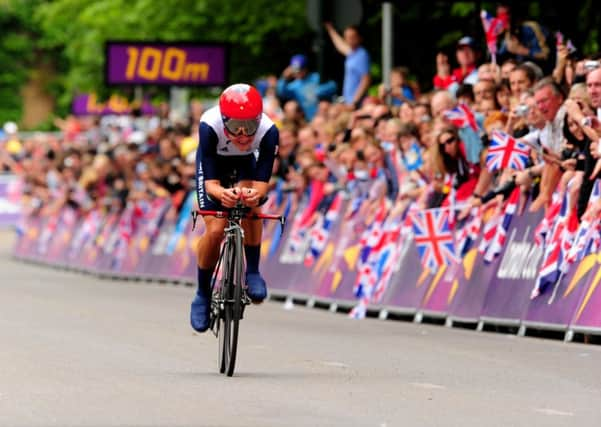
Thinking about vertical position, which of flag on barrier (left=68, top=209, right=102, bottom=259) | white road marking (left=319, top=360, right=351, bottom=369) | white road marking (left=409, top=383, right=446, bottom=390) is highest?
white road marking (left=409, top=383, right=446, bottom=390)

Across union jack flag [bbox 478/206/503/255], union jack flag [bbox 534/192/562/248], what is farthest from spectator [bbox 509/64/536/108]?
union jack flag [bbox 534/192/562/248]

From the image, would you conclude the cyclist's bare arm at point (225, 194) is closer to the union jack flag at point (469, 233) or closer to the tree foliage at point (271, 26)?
the union jack flag at point (469, 233)

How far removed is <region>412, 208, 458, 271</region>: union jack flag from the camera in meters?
19.1

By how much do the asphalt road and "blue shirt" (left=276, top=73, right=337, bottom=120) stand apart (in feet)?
24.0

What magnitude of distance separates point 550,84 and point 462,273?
2286 mm

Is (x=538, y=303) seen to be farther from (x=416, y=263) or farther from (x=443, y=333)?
(x=416, y=263)

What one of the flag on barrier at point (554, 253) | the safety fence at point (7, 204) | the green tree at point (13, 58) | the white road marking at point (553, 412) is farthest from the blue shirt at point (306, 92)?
the green tree at point (13, 58)

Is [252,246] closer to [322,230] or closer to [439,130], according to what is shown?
[439,130]

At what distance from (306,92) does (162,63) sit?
5.73m

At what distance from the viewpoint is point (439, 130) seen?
63.5ft

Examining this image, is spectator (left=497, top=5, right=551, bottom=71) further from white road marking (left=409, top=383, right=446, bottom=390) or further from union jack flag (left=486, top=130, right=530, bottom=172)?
white road marking (left=409, top=383, right=446, bottom=390)

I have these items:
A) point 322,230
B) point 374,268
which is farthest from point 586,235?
point 322,230

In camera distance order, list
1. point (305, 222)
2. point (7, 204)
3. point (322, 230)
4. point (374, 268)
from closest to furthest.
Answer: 1. point (374, 268)
2. point (322, 230)
3. point (305, 222)
4. point (7, 204)

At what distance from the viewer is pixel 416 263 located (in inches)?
777
